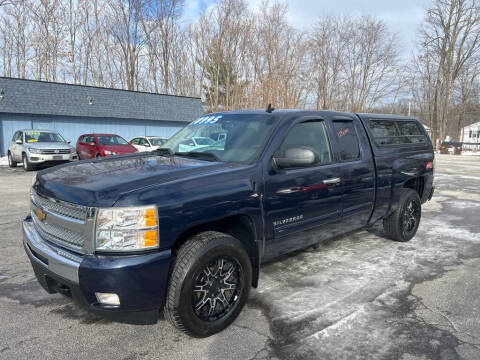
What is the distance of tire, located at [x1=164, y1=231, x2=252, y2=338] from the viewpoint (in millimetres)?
2531

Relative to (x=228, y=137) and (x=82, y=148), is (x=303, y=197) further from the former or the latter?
(x=82, y=148)

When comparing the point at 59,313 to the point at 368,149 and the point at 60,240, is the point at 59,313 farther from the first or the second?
the point at 368,149

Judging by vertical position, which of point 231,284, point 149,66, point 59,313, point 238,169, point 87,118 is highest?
point 149,66

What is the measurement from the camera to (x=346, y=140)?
4.15 meters

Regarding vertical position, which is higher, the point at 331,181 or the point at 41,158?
the point at 331,181

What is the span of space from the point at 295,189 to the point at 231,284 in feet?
3.48

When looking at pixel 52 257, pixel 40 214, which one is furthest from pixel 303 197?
pixel 40 214

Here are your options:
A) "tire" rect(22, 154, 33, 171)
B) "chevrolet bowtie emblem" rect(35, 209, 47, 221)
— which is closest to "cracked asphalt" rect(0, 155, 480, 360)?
"chevrolet bowtie emblem" rect(35, 209, 47, 221)

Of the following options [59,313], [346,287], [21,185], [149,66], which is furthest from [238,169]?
[149,66]

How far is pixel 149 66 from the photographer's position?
36094 millimetres

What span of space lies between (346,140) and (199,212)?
2.32 m

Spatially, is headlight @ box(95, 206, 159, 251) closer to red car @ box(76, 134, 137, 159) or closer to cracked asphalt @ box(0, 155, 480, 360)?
cracked asphalt @ box(0, 155, 480, 360)

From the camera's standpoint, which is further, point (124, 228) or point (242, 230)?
point (242, 230)

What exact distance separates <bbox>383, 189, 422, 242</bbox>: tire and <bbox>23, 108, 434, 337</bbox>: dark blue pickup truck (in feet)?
2.69
